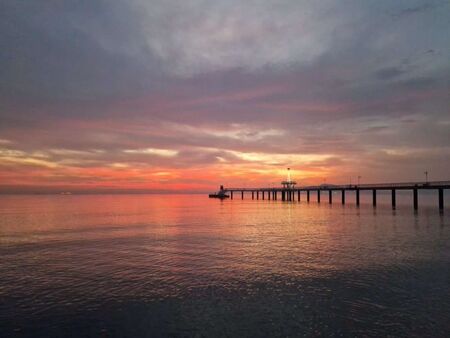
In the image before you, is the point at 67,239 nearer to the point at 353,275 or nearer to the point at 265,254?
the point at 265,254

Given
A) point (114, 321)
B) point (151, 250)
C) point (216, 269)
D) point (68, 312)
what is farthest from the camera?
point (151, 250)

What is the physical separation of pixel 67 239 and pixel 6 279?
17.5 m

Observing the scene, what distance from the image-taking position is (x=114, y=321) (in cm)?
1398

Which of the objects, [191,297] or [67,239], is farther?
[67,239]

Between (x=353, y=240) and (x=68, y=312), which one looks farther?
(x=353, y=240)

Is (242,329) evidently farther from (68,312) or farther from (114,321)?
Answer: (68,312)

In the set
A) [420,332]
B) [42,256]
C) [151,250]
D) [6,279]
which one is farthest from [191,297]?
[42,256]

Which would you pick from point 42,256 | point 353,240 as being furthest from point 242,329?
point 353,240

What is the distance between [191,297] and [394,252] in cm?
1816

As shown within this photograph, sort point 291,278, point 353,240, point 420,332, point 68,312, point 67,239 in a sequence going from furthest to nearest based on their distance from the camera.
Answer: point 67,239, point 353,240, point 291,278, point 68,312, point 420,332

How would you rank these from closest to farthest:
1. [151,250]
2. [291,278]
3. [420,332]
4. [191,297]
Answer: [420,332]
[191,297]
[291,278]
[151,250]

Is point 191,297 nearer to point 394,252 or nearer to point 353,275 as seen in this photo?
point 353,275

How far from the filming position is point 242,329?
1309cm

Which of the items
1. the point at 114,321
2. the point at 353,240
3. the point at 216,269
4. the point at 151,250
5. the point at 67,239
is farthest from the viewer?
the point at 67,239
